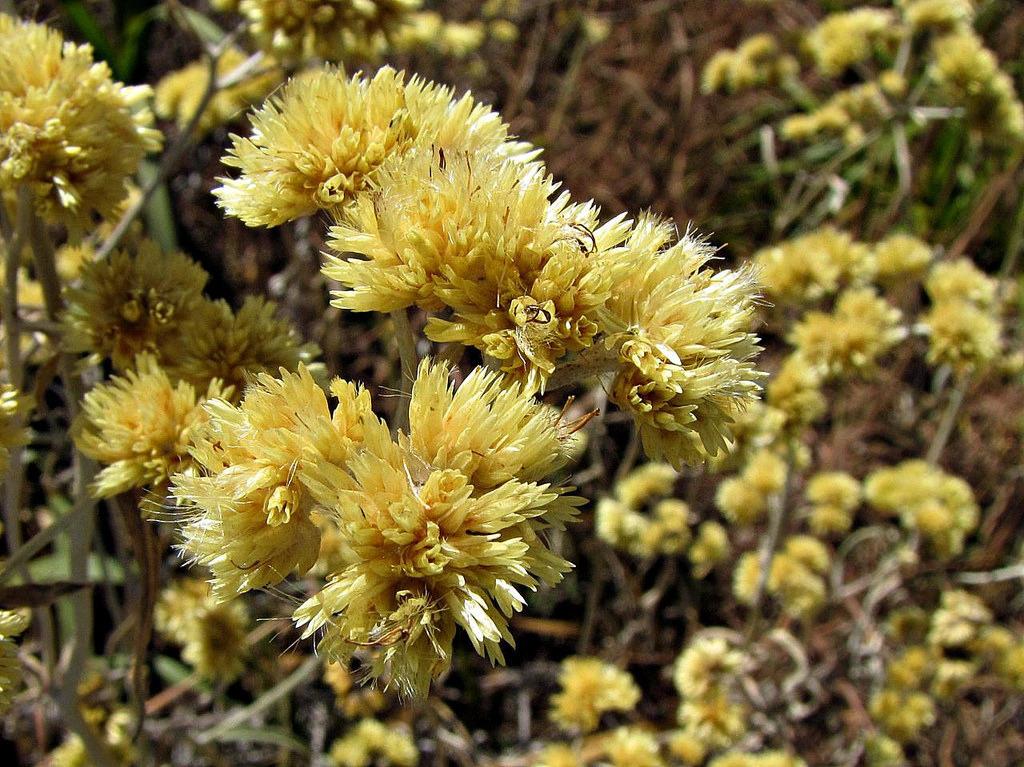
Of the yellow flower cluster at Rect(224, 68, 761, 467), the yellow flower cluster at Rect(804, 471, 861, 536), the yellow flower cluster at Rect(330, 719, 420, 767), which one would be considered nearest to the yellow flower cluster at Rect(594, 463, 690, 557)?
the yellow flower cluster at Rect(804, 471, 861, 536)

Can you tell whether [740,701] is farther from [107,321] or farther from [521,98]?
[521,98]

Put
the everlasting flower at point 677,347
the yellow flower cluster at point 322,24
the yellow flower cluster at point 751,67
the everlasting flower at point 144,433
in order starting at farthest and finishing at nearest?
the yellow flower cluster at point 751,67 < the yellow flower cluster at point 322,24 < the everlasting flower at point 144,433 < the everlasting flower at point 677,347

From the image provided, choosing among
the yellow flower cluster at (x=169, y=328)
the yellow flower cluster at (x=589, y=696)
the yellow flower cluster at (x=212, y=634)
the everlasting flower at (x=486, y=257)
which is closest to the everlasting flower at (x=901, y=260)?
the yellow flower cluster at (x=589, y=696)

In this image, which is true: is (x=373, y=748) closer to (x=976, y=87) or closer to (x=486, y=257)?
(x=486, y=257)

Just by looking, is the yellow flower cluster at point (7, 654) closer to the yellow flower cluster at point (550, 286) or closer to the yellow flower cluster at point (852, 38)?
→ the yellow flower cluster at point (550, 286)

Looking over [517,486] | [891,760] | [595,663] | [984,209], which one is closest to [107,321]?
[517,486]

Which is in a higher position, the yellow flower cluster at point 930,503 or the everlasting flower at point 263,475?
the everlasting flower at point 263,475

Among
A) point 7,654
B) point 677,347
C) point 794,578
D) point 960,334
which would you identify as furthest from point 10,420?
point 960,334

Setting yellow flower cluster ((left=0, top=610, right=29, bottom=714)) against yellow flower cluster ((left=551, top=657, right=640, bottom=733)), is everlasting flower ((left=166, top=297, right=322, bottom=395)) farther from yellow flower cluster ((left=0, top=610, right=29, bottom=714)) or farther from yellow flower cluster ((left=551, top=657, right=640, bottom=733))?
yellow flower cluster ((left=551, top=657, right=640, bottom=733))
